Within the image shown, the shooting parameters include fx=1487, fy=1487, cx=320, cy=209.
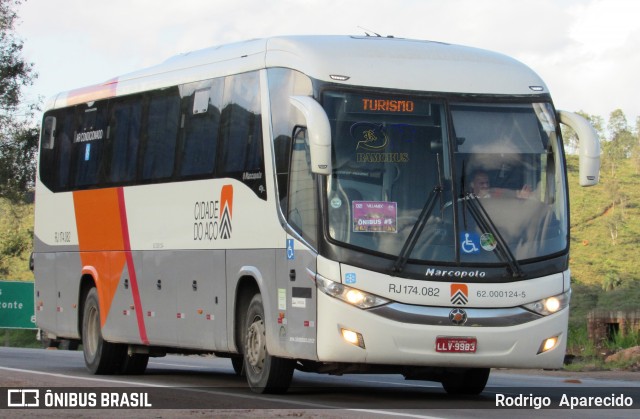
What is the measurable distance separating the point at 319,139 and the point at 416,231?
1336 mm

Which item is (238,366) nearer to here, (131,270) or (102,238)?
(131,270)

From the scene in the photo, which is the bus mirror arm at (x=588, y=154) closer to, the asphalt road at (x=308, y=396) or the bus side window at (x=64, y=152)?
the asphalt road at (x=308, y=396)

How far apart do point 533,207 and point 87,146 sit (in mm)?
8539

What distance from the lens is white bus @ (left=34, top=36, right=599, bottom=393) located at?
1433 cm

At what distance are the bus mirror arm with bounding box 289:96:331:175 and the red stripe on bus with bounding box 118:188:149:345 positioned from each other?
19.8 feet

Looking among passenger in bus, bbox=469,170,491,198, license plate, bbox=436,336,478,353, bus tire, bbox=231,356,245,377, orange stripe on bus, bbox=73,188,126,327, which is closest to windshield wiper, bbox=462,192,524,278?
passenger in bus, bbox=469,170,491,198

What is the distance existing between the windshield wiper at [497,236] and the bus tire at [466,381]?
207cm

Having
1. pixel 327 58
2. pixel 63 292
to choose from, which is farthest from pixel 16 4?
pixel 327 58

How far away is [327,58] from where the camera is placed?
1510 cm

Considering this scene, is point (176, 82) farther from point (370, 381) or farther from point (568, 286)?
point (568, 286)

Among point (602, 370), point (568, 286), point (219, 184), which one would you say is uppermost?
point (219, 184)

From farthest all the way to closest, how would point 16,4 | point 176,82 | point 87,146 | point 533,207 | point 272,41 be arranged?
point 16,4 → point 87,146 → point 176,82 → point 272,41 → point 533,207

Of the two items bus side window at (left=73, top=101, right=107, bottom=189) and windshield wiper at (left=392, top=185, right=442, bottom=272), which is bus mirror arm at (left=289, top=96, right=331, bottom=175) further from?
bus side window at (left=73, top=101, right=107, bottom=189)

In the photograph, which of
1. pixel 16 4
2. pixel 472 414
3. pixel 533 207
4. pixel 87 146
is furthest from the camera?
pixel 16 4
